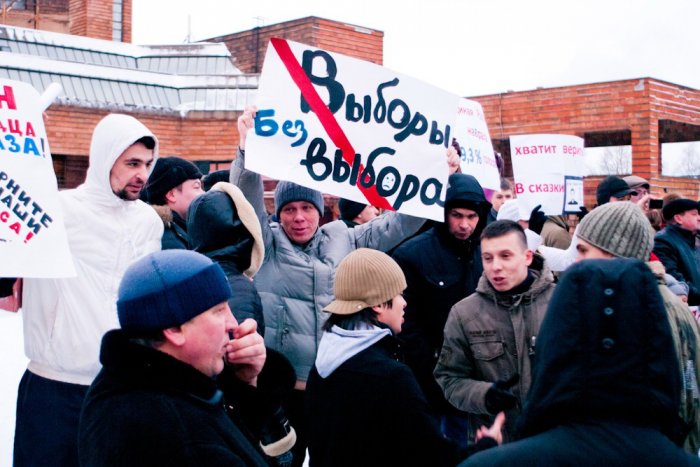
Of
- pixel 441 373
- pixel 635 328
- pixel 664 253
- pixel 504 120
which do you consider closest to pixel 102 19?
pixel 504 120

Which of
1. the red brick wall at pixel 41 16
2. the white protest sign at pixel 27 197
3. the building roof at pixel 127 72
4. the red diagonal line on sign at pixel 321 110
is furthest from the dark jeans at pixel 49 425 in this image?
the red brick wall at pixel 41 16

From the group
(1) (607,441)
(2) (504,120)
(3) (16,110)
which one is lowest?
(1) (607,441)

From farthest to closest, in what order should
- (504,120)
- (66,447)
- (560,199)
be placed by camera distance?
(504,120), (560,199), (66,447)

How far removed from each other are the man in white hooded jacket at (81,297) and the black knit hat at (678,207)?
14.5 ft

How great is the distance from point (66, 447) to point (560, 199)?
18.8 feet

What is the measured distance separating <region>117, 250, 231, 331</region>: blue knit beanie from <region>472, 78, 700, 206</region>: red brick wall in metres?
16.4

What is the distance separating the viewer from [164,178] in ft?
14.7

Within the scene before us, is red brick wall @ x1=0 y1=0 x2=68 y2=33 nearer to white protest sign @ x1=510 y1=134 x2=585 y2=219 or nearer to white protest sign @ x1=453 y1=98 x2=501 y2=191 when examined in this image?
white protest sign @ x1=510 y1=134 x2=585 y2=219

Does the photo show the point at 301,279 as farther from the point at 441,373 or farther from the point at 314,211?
the point at 441,373

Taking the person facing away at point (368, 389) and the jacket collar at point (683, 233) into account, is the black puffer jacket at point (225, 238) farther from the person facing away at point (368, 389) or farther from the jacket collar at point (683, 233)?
the jacket collar at point (683, 233)

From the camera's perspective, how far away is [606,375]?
1.56 metres

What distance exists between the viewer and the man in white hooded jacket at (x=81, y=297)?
10.7 ft

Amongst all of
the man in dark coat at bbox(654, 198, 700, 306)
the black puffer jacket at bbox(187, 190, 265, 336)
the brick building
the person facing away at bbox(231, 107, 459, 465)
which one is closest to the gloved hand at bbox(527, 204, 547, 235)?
the man in dark coat at bbox(654, 198, 700, 306)

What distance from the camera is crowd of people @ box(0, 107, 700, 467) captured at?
1.61m
